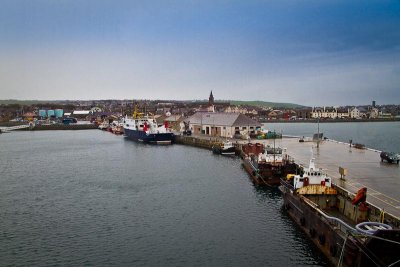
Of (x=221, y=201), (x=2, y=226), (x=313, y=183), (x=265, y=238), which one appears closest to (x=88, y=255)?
(x=2, y=226)

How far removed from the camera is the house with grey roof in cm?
6756

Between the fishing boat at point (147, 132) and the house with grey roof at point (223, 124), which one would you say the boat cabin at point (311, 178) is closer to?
the house with grey roof at point (223, 124)

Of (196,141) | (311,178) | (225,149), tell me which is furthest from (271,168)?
(196,141)

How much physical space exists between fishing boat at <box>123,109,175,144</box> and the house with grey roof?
6935mm

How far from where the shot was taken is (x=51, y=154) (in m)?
57.7

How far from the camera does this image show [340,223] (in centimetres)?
1723

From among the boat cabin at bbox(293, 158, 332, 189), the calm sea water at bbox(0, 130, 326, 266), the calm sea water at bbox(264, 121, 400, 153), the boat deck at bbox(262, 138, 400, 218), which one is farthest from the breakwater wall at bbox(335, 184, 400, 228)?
the calm sea water at bbox(264, 121, 400, 153)

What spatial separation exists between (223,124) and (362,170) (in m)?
38.6

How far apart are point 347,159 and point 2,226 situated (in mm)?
31765

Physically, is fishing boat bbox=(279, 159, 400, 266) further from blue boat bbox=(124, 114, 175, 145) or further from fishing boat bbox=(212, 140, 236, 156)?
blue boat bbox=(124, 114, 175, 145)

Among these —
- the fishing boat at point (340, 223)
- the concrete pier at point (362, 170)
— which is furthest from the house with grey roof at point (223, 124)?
the fishing boat at point (340, 223)

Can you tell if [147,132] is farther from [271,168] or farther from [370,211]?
[370,211]

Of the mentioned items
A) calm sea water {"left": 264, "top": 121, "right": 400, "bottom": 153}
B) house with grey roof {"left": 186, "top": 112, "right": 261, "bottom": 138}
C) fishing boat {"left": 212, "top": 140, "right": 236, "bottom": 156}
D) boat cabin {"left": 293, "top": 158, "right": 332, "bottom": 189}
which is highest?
house with grey roof {"left": 186, "top": 112, "right": 261, "bottom": 138}

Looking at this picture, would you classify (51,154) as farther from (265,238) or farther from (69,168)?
(265,238)
